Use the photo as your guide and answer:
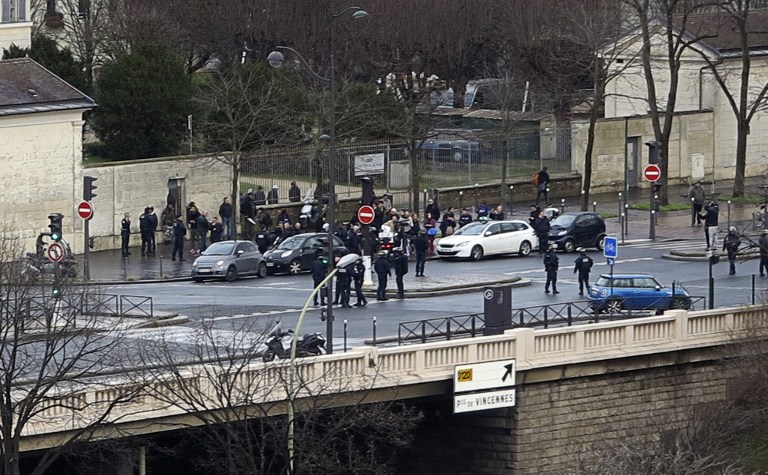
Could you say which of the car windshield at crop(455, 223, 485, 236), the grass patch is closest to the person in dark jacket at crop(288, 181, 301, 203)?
the car windshield at crop(455, 223, 485, 236)

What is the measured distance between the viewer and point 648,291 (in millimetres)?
47781

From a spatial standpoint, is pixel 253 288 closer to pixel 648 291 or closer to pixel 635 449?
pixel 648 291

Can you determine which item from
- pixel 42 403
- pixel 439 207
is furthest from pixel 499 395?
pixel 439 207

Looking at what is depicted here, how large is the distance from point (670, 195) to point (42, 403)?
41.7m

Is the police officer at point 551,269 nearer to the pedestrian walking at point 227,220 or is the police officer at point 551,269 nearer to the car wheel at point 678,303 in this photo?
the car wheel at point 678,303

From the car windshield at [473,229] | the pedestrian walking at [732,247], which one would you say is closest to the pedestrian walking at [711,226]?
the pedestrian walking at [732,247]

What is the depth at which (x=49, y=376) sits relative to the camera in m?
36.6

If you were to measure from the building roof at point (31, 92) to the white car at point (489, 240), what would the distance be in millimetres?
12040

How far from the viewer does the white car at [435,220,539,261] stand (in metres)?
58.9

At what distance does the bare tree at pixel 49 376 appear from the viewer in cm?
3469

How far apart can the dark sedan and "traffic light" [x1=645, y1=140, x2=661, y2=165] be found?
13.7 m

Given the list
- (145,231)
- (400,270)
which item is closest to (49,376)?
(400,270)

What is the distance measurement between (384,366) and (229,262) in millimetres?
16895

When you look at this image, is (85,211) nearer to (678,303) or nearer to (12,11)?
(678,303)
